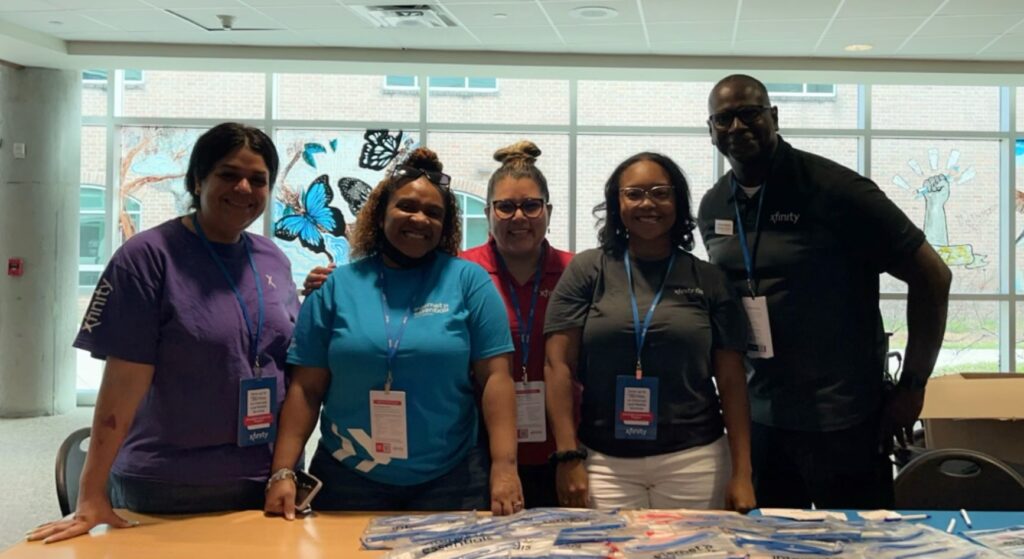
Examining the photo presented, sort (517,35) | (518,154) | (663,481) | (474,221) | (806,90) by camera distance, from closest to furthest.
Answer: (663,481) → (518,154) → (517,35) → (474,221) → (806,90)

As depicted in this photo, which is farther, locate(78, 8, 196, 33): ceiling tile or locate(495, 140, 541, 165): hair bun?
locate(78, 8, 196, 33): ceiling tile

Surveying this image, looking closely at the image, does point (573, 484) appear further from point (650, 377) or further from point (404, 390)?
point (404, 390)

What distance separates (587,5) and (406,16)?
136 cm

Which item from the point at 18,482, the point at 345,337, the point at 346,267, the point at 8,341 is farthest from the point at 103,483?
the point at 8,341

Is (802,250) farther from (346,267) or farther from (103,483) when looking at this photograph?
(103,483)

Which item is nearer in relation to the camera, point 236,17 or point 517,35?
point 236,17

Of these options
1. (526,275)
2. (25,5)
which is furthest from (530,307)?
(25,5)

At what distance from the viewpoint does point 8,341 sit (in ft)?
22.1

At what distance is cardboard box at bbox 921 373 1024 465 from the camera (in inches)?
120

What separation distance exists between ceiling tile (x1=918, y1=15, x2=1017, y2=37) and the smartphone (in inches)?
220

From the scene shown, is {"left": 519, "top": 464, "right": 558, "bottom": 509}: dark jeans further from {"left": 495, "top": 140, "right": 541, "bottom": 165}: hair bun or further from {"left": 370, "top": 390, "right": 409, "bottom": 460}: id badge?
{"left": 495, "top": 140, "right": 541, "bottom": 165}: hair bun

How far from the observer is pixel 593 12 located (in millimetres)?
5457

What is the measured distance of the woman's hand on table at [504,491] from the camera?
70.4 inches

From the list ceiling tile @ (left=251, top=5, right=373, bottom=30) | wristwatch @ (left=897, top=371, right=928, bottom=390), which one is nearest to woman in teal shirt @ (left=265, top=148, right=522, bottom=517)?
wristwatch @ (left=897, top=371, right=928, bottom=390)
